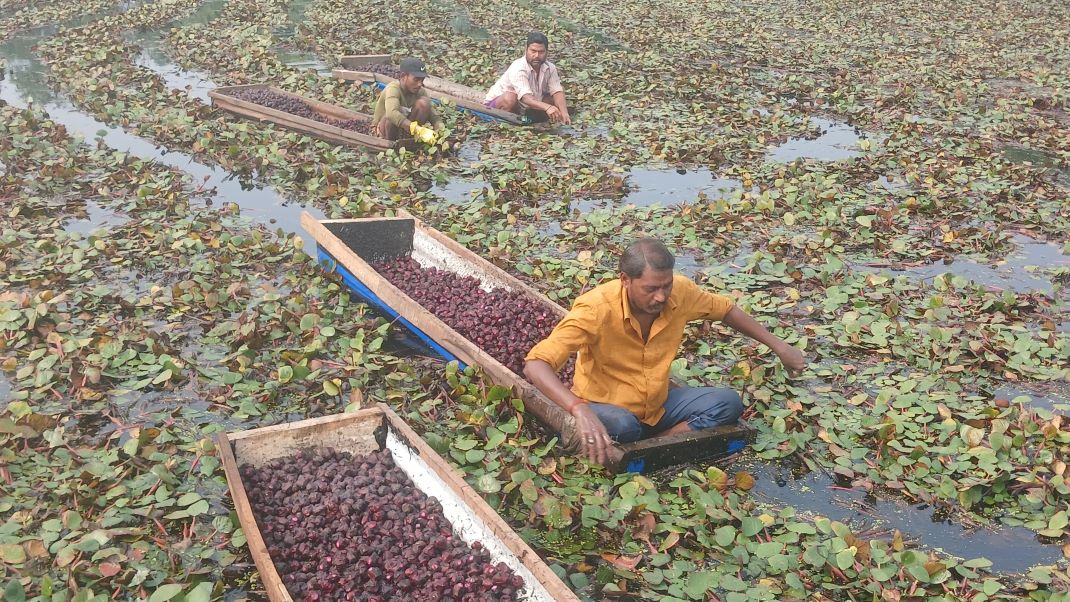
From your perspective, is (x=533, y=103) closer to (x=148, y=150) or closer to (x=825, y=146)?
(x=825, y=146)

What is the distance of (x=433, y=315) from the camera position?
17.3 feet

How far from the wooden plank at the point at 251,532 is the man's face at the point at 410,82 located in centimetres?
564

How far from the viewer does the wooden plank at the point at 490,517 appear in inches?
121

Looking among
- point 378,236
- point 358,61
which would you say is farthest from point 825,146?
point 358,61

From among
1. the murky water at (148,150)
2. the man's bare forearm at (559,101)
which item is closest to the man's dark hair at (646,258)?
the murky water at (148,150)

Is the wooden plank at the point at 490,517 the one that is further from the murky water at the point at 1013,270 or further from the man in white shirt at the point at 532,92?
the man in white shirt at the point at 532,92

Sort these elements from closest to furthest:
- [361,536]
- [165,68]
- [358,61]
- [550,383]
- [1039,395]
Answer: [361,536]
[550,383]
[1039,395]
[358,61]
[165,68]

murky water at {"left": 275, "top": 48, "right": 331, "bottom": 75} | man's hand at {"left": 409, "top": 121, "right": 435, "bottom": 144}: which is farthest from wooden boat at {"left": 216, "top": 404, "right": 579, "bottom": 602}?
murky water at {"left": 275, "top": 48, "right": 331, "bottom": 75}

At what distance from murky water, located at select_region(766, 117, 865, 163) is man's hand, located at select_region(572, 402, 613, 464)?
5808mm

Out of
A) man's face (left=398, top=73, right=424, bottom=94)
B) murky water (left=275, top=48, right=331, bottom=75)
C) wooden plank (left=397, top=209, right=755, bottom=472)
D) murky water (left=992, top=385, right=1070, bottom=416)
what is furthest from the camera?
murky water (left=275, top=48, right=331, bottom=75)

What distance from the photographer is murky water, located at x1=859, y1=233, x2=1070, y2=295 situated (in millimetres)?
6520

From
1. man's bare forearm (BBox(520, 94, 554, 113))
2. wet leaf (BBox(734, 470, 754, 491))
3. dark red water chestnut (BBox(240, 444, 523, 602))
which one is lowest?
dark red water chestnut (BBox(240, 444, 523, 602))

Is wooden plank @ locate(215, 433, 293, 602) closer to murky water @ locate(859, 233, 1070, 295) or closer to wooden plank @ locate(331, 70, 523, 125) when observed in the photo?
murky water @ locate(859, 233, 1070, 295)

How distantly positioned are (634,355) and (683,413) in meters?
0.43
